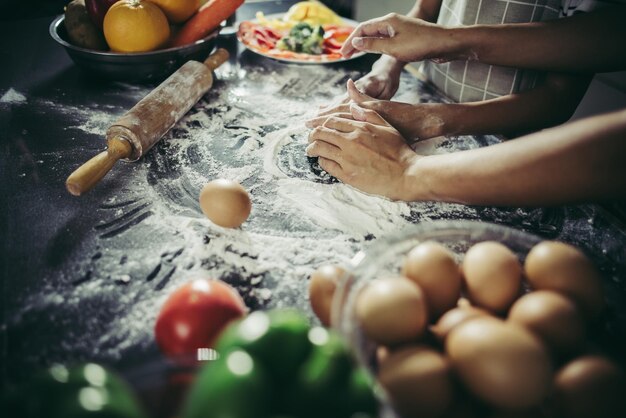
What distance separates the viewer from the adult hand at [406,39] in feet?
4.56

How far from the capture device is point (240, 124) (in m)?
1.41

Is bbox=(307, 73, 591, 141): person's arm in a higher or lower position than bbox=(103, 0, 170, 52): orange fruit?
lower

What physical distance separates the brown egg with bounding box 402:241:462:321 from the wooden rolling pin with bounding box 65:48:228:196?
756mm

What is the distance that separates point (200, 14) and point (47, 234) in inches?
39.5

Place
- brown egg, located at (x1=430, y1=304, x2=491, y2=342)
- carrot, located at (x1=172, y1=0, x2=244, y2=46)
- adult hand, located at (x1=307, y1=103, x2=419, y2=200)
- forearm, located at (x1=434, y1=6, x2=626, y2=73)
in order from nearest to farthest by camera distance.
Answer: brown egg, located at (x1=430, y1=304, x2=491, y2=342)
adult hand, located at (x1=307, y1=103, x2=419, y2=200)
forearm, located at (x1=434, y1=6, x2=626, y2=73)
carrot, located at (x1=172, y1=0, x2=244, y2=46)

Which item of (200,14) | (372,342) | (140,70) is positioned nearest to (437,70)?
(200,14)

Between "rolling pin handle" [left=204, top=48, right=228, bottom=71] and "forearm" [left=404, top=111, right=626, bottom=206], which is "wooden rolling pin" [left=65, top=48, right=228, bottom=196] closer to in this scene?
"rolling pin handle" [left=204, top=48, right=228, bottom=71]

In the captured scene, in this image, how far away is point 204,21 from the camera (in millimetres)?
1562

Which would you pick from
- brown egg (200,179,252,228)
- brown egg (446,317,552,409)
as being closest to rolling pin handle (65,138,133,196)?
brown egg (200,179,252,228)

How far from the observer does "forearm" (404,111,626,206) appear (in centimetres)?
79

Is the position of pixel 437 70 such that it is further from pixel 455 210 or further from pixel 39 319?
pixel 39 319

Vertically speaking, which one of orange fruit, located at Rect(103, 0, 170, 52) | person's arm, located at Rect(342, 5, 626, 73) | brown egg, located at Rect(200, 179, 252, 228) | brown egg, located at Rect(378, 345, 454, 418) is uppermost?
person's arm, located at Rect(342, 5, 626, 73)

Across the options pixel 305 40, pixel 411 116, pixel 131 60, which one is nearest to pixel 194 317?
pixel 411 116

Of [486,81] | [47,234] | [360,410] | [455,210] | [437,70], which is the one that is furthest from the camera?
[437,70]
